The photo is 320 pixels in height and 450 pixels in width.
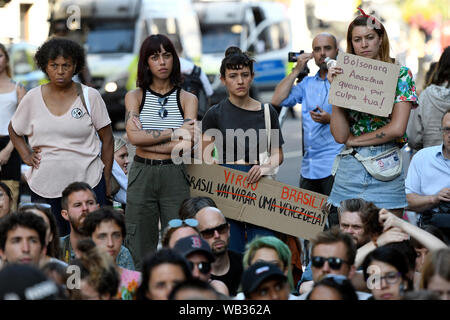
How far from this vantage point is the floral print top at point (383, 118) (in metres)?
6.54

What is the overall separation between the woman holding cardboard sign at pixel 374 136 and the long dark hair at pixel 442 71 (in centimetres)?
192

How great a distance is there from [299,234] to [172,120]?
132 cm

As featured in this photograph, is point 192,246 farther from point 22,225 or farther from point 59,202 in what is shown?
point 59,202

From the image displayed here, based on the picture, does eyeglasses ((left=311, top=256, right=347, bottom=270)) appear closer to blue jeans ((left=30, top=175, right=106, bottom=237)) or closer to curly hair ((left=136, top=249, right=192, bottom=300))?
curly hair ((left=136, top=249, right=192, bottom=300))

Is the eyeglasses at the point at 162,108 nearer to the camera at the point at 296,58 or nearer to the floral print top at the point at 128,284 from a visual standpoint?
the floral print top at the point at 128,284

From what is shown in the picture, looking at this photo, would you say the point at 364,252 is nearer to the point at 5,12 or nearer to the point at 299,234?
the point at 299,234

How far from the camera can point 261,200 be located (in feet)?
Answer: 24.3

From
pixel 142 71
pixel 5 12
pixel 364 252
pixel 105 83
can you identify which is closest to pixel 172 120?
pixel 142 71

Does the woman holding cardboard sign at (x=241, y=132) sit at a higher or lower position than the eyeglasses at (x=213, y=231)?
higher

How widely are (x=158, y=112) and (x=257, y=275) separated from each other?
2.36 meters

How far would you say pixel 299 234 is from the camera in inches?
294

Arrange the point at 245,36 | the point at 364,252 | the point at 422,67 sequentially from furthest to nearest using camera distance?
the point at 245,36 < the point at 422,67 < the point at 364,252

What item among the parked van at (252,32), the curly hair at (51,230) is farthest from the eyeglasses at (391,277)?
the parked van at (252,32)

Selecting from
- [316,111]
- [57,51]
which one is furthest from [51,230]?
[316,111]
